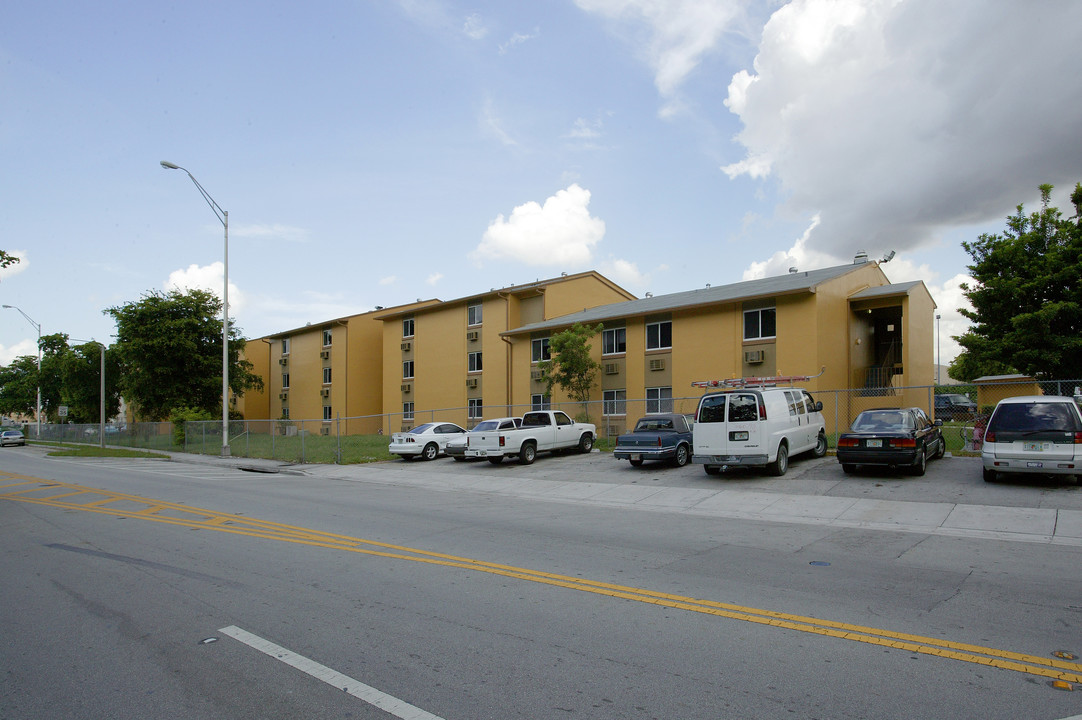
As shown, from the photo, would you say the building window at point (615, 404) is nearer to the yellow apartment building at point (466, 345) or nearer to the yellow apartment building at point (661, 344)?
the yellow apartment building at point (661, 344)

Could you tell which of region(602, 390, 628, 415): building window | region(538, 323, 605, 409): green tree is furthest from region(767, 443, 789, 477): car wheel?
region(602, 390, 628, 415): building window

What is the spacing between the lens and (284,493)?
15.9 meters

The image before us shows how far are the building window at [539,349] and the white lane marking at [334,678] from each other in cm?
2812

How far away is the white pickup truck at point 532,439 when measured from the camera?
21078 mm

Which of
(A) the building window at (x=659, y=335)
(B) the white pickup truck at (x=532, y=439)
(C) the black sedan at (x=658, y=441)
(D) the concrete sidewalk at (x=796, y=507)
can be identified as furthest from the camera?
(A) the building window at (x=659, y=335)

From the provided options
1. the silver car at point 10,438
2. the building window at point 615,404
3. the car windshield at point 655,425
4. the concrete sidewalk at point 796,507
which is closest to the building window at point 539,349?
the building window at point 615,404

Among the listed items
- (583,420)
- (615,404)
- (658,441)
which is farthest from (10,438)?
(658,441)

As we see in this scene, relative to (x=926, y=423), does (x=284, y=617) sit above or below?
below

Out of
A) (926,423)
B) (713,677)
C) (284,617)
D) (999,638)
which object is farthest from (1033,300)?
(284,617)

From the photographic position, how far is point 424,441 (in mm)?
24797

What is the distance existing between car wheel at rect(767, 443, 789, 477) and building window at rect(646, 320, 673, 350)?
1330 centimetres

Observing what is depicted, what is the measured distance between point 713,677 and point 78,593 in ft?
21.9

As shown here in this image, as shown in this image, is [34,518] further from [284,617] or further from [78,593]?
[284,617]

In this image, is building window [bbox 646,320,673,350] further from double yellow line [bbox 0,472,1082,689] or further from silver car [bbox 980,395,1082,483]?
double yellow line [bbox 0,472,1082,689]
